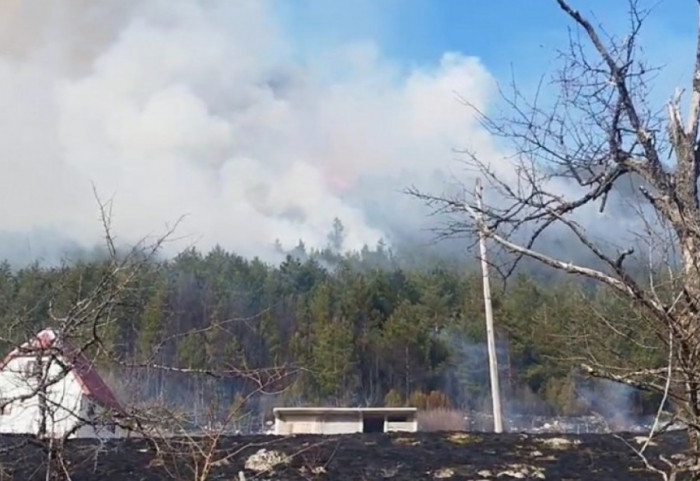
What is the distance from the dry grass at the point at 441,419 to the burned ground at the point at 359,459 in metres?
21.5

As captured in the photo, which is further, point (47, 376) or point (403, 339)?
point (403, 339)

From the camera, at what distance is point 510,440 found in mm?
7738

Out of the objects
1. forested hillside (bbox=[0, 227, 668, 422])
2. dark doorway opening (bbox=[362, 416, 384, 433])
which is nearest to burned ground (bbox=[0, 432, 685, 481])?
dark doorway opening (bbox=[362, 416, 384, 433])

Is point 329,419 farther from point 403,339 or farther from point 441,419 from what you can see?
point 403,339

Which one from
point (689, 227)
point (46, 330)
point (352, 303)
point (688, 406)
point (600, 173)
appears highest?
point (352, 303)

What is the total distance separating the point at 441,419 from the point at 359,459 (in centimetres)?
2390

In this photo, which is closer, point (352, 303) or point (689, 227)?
point (689, 227)

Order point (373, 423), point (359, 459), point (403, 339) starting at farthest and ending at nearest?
1. point (403, 339)
2. point (373, 423)
3. point (359, 459)

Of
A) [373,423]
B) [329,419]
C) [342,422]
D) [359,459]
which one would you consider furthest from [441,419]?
[359,459]

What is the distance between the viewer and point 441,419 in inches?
1182

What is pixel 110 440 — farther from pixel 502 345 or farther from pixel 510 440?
pixel 502 345

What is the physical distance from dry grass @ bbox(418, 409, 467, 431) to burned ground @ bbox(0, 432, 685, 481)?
21.5 meters

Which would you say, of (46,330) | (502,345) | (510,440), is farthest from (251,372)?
(502,345)

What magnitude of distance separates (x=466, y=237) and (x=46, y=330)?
10.0ft
